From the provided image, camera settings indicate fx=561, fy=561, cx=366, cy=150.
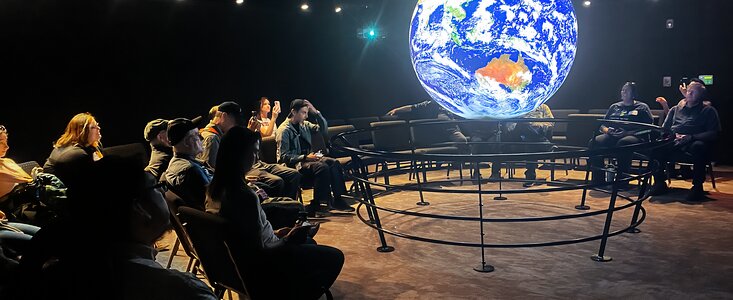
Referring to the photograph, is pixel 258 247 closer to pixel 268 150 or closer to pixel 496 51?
pixel 496 51

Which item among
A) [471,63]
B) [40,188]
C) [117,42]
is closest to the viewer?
[40,188]

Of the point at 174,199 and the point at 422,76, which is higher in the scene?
the point at 422,76

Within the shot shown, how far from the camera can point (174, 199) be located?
3.94m

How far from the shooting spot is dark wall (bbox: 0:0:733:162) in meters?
7.02

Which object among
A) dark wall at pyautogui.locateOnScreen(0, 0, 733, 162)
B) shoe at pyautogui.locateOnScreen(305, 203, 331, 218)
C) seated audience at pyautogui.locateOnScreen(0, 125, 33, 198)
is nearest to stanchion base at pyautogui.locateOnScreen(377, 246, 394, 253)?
shoe at pyautogui.locateOnScreen(305, 203, 331, 218)

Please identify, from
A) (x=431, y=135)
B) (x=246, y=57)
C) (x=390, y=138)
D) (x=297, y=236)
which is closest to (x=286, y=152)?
(x=390, y=138)

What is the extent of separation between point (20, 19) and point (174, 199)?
177 inches

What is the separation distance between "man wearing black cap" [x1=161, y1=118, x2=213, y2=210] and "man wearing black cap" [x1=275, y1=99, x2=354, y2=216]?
8.57 feet

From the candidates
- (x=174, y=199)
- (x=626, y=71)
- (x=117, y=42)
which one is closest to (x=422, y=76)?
(x=174, y=199)

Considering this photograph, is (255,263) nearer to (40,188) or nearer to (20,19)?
(40,188)

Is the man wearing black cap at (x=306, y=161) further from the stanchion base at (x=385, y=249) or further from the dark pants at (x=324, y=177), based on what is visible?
the stanchion base at (x=385, y=249)

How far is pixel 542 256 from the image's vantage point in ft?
17.2

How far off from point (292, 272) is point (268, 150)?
14.0 feet

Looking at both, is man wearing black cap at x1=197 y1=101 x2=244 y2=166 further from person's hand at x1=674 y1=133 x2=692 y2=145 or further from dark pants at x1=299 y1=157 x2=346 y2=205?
person's hand at x1=674 y1=133 x2=692 y2=145
